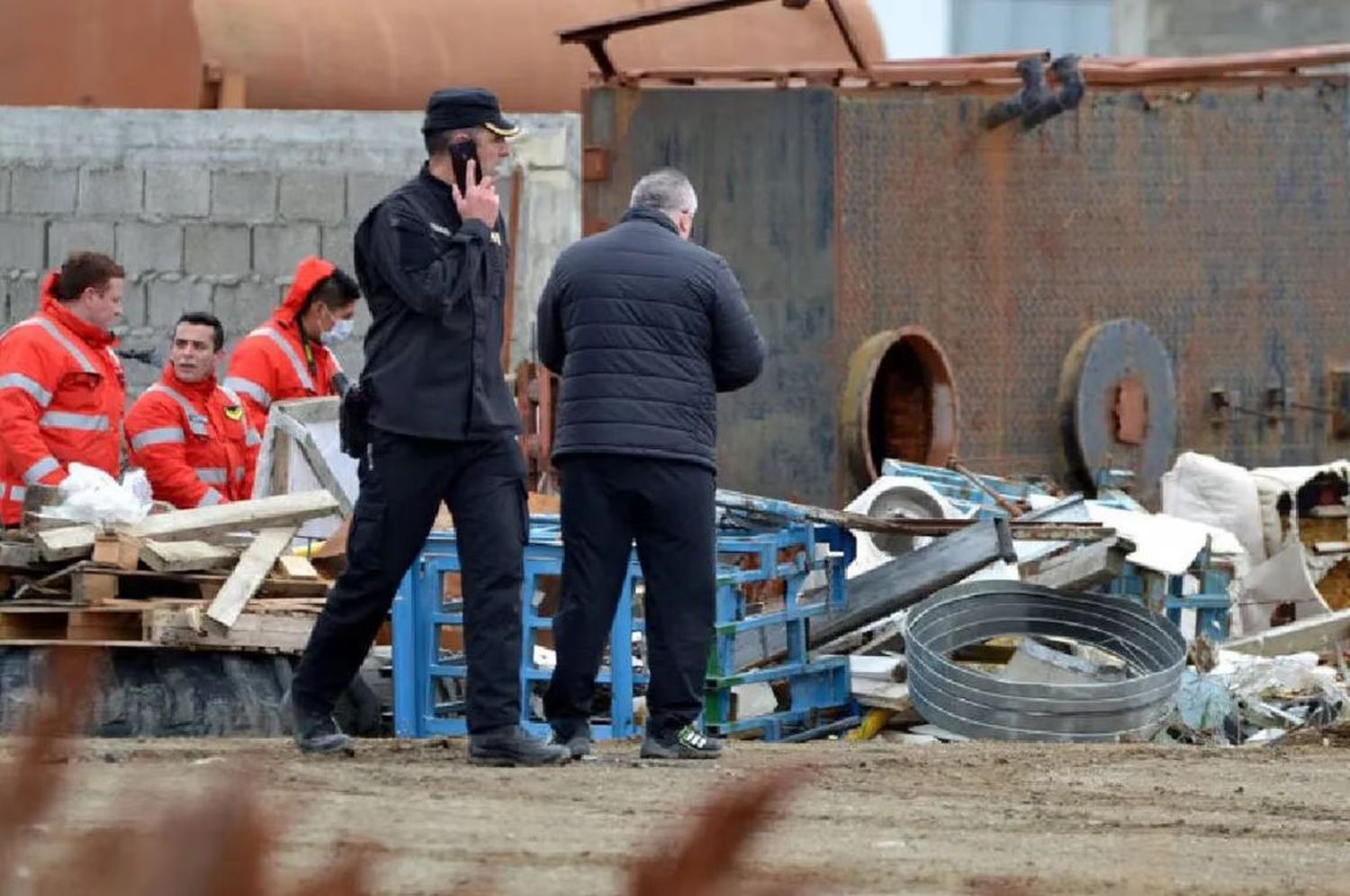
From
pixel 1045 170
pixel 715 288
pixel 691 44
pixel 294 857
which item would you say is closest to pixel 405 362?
pixel 715 288

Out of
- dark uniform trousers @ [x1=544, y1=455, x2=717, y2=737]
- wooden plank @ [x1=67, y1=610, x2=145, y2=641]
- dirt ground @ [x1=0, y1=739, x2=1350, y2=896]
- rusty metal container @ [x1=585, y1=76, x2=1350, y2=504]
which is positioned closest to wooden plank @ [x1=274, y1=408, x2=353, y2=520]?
wooden plank @ [x1=67, y1=610, x2=145, y2=641]

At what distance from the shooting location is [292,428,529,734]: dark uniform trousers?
7.52 metres

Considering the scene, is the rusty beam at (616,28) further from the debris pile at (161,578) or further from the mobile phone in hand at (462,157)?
the mobile phone in hand at (462,157)

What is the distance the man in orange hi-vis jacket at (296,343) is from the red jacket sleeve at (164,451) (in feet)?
2.22

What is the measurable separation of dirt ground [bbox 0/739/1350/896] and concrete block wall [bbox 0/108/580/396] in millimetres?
6269

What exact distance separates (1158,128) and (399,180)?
3.80 m

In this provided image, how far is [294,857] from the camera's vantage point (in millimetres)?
4586

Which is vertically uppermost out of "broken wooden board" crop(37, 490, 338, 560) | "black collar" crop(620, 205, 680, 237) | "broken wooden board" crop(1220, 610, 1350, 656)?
"black collar" crop(620, 205, 680, 237)

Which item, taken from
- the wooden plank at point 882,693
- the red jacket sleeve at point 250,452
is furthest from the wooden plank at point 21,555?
Answer: the wooden plank at point 882,693

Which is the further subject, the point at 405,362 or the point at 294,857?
the point at 405,362

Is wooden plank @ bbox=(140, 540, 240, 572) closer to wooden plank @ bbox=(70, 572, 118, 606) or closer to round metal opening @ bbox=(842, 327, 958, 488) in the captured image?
wooden plank @ bbox=(70, 572, 118, 606)

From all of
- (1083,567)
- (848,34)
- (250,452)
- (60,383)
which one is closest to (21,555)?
(60,383)

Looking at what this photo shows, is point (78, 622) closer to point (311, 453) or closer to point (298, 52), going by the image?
point (311, 453)

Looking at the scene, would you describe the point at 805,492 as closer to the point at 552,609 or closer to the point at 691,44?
the point at 552,609
